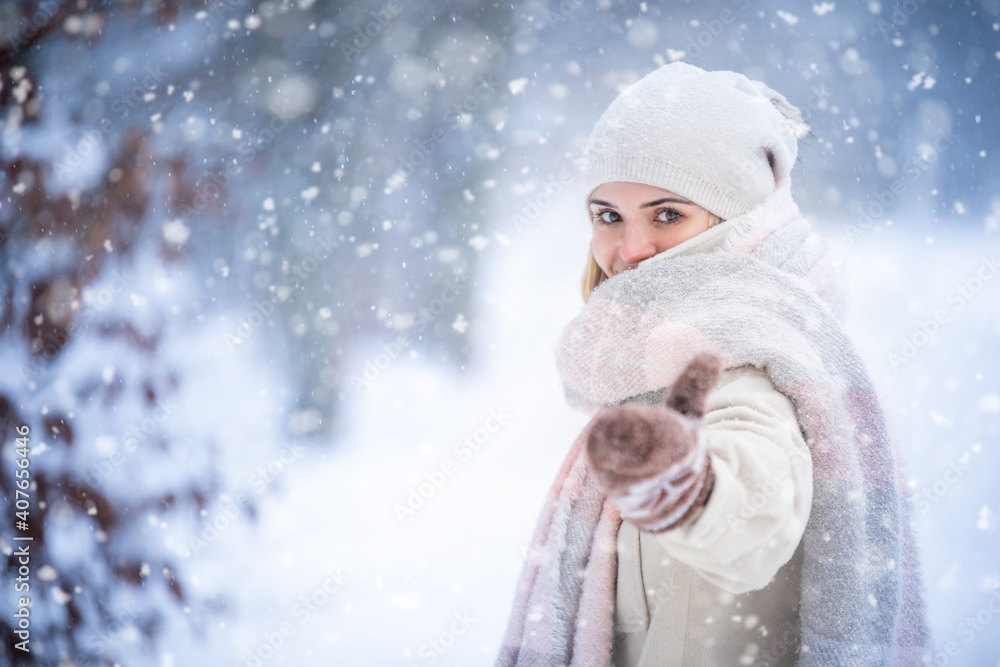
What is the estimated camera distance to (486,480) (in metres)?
2.06

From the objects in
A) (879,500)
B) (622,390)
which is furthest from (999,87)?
(622,390)

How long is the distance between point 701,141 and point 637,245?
0.14m

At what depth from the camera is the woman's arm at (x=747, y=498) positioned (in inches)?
15.3

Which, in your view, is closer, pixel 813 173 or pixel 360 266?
pixel 813 173

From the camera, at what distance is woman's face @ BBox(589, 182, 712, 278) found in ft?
2.45

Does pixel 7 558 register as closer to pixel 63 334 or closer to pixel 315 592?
pixel 63 334

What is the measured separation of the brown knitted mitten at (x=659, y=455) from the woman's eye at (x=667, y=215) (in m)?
0.42

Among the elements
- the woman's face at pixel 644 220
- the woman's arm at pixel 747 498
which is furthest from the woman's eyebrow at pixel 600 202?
the woman's arm at pixel 747 498

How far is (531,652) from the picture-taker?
64 centimetres

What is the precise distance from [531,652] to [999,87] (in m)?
1.81

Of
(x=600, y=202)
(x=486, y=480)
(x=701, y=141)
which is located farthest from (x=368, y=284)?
(x=701, y=141)

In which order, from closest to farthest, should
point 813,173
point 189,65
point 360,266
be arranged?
point 813,173 → point 189,65 → point 360,266

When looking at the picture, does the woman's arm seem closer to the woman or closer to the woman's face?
the woman

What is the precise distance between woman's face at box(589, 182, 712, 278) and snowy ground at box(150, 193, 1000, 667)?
112 centimetres
